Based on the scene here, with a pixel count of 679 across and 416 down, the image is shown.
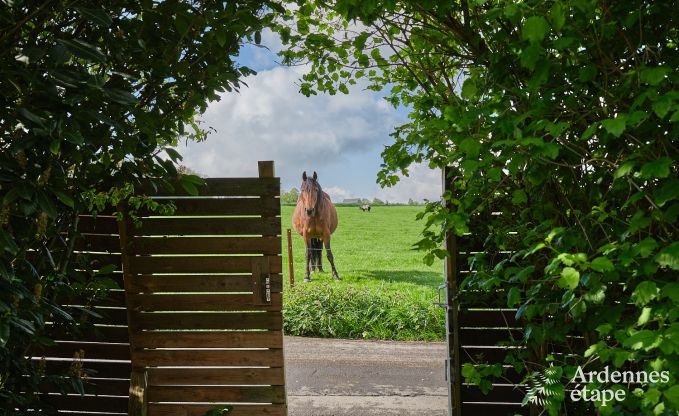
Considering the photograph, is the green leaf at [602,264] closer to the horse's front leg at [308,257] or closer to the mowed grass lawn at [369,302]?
the mowed grass lawn at [369,302]

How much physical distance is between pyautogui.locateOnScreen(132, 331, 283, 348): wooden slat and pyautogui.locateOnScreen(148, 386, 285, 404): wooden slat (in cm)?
28

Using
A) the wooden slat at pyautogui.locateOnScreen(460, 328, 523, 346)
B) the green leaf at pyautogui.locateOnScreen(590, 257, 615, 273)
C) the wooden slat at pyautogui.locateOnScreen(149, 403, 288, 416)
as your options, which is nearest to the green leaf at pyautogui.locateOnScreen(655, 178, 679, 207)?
the green leaf at pyautogui.locateOnScreen(590, 257, 615, 273)

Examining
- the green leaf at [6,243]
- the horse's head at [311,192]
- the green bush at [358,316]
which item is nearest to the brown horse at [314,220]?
the horse's head at [311,192]

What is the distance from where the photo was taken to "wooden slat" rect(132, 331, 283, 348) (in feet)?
13.0

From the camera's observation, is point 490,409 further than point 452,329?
Yes

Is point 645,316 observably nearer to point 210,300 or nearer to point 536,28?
point 536,28

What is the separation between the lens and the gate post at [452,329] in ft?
12.1

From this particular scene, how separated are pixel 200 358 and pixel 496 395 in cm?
183

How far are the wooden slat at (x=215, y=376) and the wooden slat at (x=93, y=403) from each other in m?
0.27

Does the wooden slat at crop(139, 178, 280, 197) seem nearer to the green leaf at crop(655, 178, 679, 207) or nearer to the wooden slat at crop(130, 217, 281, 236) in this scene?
the wooden slat at crop(130, 217, 281, 236)

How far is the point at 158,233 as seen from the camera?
13.0ft

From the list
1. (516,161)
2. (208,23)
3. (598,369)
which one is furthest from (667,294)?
(208,23)

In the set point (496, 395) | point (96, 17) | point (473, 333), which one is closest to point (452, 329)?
point (473, 333)

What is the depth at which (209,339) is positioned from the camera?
401 cm
